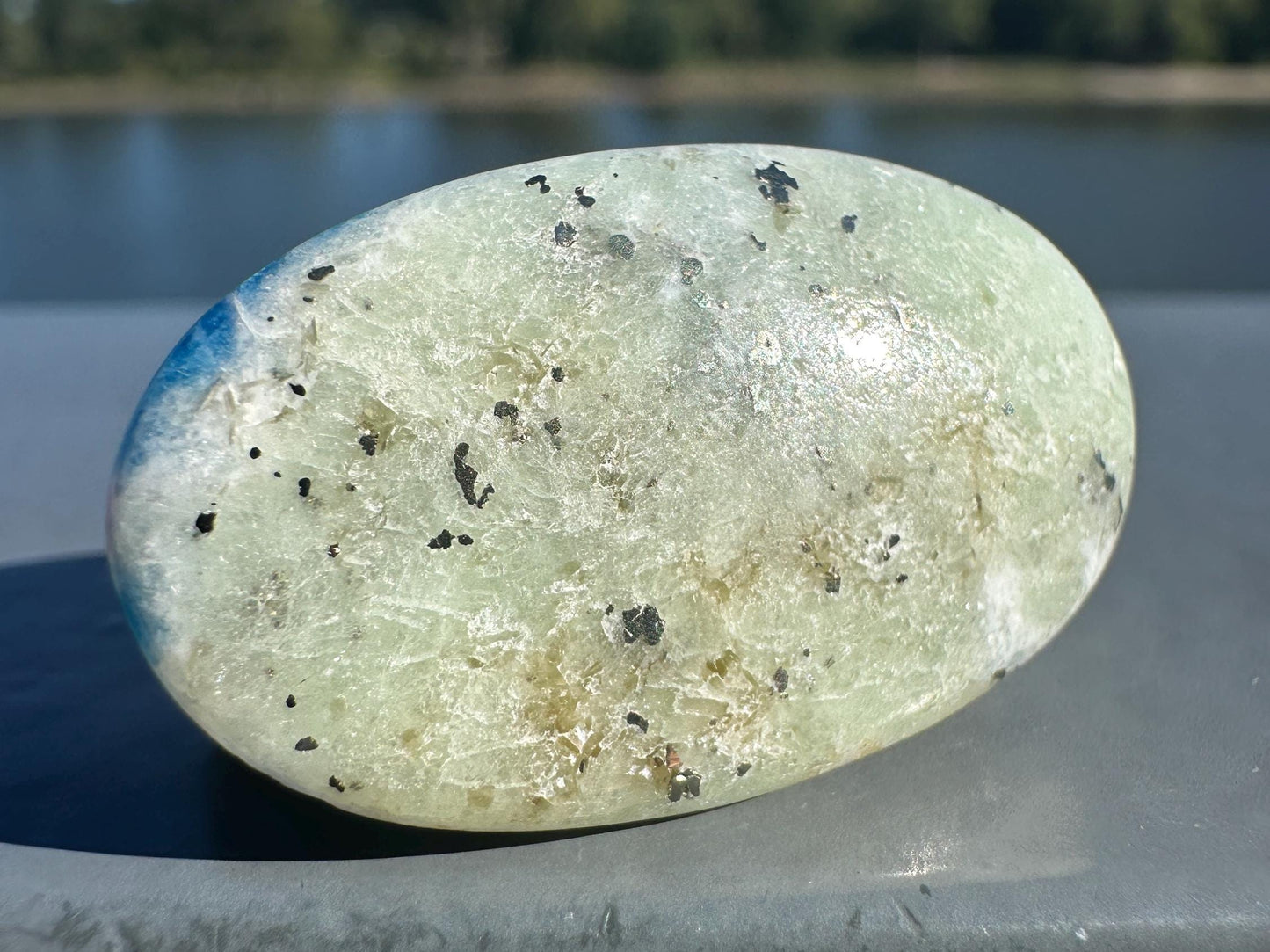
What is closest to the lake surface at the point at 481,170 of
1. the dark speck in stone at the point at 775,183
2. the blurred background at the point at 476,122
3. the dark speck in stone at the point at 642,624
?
the blurred background at the point at 476,122

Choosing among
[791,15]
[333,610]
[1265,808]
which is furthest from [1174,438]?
[791,15]

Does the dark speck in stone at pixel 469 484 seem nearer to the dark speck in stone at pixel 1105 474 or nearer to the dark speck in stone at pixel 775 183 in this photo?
the dark speck in stone at pixel 775 183

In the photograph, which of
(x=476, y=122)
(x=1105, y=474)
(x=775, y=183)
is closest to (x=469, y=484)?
(x=775, y=183)

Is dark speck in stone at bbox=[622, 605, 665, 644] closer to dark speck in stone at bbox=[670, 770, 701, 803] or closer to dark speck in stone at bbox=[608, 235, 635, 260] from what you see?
dark speck in stone at bbox=[670, 770, 701, 803]

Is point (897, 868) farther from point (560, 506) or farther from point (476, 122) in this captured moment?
point (476, 122)

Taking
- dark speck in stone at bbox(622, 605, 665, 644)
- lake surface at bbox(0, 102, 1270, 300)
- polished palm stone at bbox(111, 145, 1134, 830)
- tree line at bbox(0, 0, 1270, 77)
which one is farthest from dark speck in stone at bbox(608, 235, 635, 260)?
tree line at bbox(0, 0, 1270, 77)

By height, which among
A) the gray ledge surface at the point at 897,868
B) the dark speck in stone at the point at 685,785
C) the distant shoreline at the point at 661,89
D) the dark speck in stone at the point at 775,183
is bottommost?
the distant shoreline at the point at 661,89

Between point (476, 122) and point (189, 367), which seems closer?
point (189, 367)
